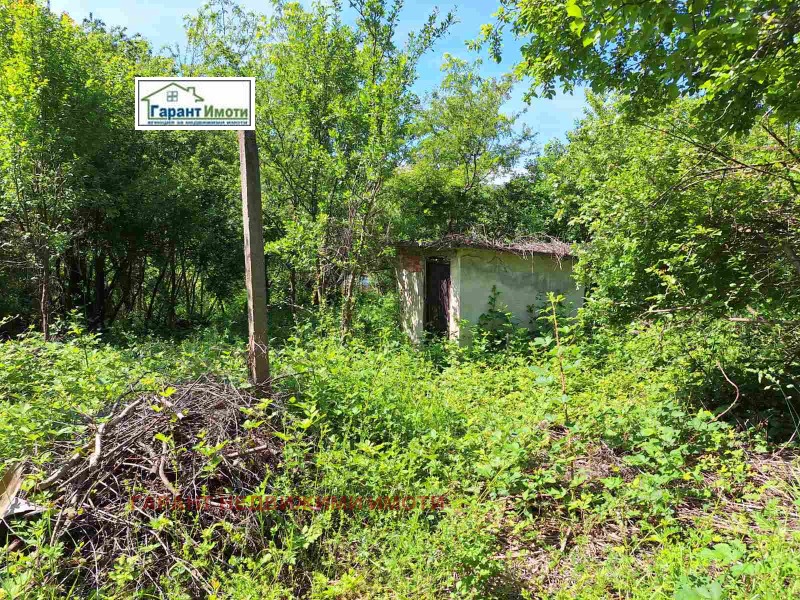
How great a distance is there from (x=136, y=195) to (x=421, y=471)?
785cm

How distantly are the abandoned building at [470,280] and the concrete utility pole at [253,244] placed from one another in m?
4.96

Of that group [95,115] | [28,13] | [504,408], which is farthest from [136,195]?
[504,408]

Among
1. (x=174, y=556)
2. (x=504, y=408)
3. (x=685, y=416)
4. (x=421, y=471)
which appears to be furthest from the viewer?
(x=504, y=408)

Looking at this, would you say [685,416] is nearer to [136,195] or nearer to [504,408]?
[504,408]

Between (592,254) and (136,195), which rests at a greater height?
(136,195)

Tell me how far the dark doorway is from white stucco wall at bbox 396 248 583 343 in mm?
119

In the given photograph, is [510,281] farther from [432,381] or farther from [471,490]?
[471,490]

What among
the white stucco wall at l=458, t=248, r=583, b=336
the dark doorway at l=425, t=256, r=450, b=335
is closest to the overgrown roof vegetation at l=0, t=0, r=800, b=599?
the white stucco wall at l=458, t=248, r=583, b=336

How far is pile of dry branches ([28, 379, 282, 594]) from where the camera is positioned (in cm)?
240

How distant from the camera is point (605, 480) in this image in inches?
122

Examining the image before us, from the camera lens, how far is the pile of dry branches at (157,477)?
2.40 m

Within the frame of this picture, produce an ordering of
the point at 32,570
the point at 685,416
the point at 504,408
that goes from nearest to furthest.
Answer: the point at 32,570, the point at 685,416, the point at 504,408

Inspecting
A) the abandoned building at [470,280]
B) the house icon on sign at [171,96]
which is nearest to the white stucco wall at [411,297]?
the abandoned building at [470,280]

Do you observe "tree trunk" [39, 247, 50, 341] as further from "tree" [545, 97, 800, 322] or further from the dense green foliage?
"tree" [545, 97, 800, 322]
